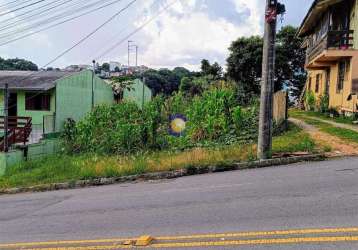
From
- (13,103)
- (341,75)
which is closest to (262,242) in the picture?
(341,75)

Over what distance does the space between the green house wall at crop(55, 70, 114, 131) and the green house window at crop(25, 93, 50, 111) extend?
2.42 feet

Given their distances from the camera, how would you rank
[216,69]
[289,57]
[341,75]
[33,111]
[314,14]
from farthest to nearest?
1. [216,69]
2. [289,57]
3. [33,111]
4. [314,14]
5. [341,75]

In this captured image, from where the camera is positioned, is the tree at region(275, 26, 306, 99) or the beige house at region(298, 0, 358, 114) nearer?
the beige house at region(298, 0, 358, 114)

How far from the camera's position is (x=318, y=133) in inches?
568

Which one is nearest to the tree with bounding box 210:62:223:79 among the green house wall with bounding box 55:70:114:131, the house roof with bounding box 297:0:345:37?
the house roof with bounding box 297:0:345:37

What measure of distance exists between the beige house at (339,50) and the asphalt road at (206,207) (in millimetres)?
11129

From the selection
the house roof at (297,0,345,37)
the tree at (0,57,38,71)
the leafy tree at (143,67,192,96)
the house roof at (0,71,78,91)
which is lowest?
the house roof at (0,71,78,91)

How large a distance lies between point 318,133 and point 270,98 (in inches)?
153

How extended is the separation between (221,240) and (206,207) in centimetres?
183

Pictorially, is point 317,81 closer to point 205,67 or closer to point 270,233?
point 205,67

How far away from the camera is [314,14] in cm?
2656

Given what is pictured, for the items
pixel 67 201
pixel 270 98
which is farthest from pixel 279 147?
pixel 67 201

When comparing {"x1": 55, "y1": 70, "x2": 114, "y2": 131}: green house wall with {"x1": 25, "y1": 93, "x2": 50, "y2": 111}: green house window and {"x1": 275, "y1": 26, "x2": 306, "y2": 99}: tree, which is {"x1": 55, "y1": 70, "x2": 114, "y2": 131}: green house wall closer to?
Answer: {"x1": 25, "y1": 93, "x2": 50, "y2": 111}: green house window

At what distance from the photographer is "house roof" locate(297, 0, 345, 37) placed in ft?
74.8
